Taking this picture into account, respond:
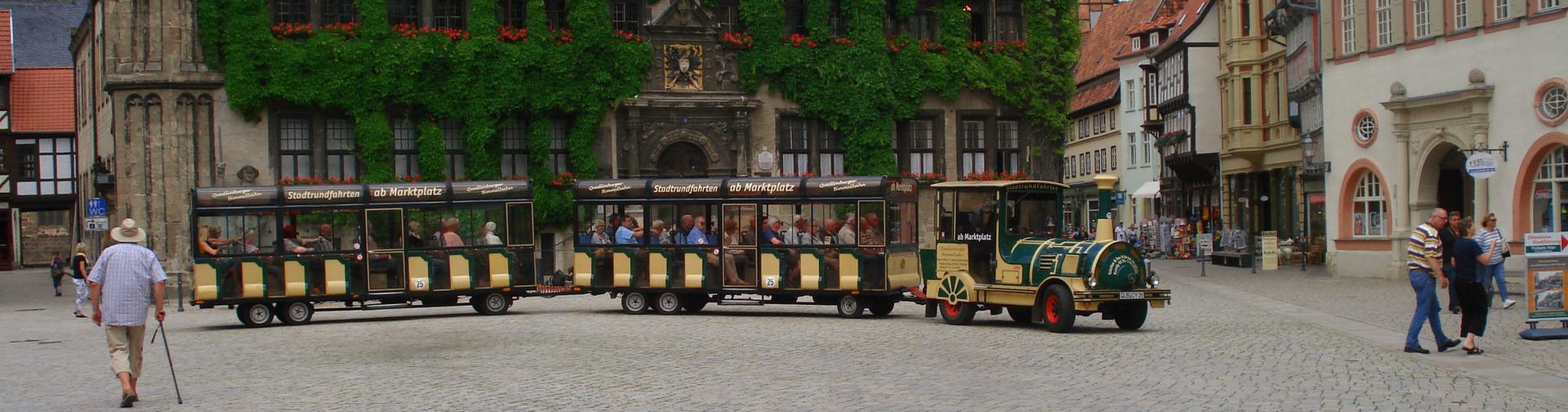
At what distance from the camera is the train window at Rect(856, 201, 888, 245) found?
82.6ft

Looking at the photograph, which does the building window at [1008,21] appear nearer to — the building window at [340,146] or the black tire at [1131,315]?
the building window at [340,146]

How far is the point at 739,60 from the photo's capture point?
1654 inches

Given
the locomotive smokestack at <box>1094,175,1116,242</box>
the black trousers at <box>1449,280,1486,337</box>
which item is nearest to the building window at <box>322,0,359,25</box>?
the locomotive smokestack at <box>1094,175,1116,242</box>

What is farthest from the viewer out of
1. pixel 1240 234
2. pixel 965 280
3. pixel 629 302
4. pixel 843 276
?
pixel 1240 234

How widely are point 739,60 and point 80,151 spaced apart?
116 ft

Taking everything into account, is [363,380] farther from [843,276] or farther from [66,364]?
[843,276]

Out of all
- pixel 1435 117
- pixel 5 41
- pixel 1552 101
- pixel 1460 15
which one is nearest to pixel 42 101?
pixel 5 41

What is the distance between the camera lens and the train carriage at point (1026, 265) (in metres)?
20.8

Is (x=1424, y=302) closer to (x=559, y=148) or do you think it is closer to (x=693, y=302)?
(x=693, y=302)

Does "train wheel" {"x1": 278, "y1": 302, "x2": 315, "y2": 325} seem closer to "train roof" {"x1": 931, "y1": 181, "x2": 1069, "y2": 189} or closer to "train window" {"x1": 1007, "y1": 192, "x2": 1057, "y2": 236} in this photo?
"train roof" {"x1": 931, "y1": 181, "x2": 1069, "y2": 189}

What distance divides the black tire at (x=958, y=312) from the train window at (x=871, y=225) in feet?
7.86

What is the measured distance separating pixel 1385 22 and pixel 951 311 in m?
16.4

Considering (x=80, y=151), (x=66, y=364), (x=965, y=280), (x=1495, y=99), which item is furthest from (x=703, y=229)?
(x=80, y=151)

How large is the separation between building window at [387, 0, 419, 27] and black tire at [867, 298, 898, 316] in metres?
18.6
